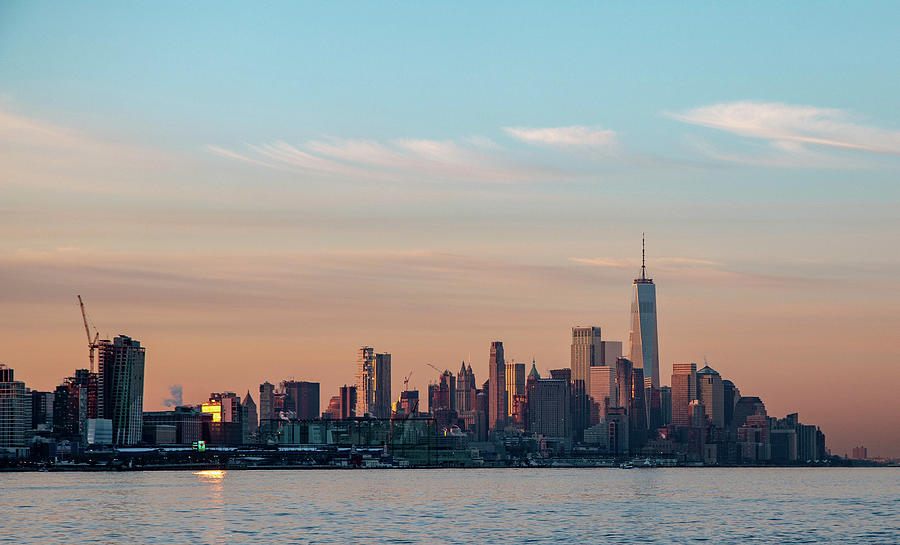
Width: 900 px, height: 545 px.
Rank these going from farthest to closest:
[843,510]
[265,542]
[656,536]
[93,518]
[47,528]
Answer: [843,510] → [93,518] → [47,528] → [656,536] → [265,542]

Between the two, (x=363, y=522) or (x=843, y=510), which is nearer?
(x=363, y=522)

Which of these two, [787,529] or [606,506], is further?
[606,506]

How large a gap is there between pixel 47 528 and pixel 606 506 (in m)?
76.9

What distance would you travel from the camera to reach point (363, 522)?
144 metres

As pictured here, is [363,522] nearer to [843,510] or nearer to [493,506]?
[493,506]

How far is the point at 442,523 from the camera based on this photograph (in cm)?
14238

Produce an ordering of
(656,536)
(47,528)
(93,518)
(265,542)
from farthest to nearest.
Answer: (93,518), (47,528), (656,536), (265,542)

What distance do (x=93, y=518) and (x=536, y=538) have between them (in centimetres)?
5760

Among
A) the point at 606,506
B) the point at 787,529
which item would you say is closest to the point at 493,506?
the point at 606,506

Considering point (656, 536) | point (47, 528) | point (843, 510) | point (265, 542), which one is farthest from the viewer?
point (843, 510)

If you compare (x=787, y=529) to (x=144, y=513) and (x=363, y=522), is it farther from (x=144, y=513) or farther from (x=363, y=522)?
(x=144, y=513)

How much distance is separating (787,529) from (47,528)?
75795 mm

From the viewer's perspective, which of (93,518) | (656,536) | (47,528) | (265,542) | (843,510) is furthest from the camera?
(843,510)

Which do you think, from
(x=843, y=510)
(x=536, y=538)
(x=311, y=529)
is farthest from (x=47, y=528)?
(x=843, y=510)
